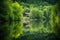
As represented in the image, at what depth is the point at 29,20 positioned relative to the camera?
148 inches

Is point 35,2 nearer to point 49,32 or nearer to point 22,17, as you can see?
point 22,17

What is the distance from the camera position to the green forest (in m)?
3.21

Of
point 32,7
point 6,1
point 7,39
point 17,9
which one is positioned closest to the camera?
point 7,39

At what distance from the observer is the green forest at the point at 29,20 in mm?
3211

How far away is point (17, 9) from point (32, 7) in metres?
0.39

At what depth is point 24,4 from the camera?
12.2 ft

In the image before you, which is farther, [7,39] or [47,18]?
[47,18]

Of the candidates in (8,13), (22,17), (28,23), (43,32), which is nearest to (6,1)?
(8,13)

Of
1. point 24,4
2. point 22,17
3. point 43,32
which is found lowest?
point 43,32

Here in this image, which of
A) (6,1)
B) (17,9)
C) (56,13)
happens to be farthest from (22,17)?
(56,13)

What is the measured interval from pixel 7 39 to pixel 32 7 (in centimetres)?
121

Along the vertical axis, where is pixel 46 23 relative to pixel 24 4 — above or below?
below

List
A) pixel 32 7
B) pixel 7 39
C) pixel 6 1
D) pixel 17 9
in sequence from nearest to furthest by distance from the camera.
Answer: pixel 7 39 → pixel 6 1 → pixel 17 9 → pixel 32 7

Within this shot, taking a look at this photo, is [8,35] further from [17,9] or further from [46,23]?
[46,23]
